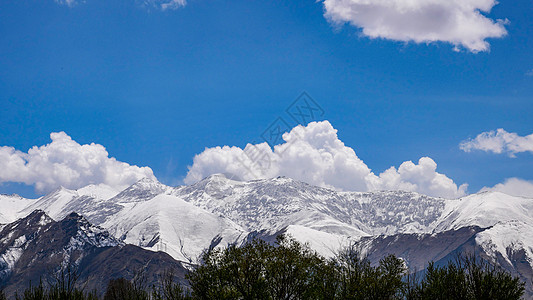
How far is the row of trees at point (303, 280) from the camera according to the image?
64.9 metres

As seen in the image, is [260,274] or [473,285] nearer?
[473,285]

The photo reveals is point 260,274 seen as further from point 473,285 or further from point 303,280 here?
point 473,285

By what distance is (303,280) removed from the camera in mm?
80562

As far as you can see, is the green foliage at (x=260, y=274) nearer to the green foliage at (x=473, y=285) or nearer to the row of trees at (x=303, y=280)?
the row of trees at (x=303, y=280)

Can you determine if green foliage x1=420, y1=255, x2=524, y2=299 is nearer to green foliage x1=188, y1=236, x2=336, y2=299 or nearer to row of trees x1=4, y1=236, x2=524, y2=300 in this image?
row of trees x1=4, y1=236, x2=524, y2=300

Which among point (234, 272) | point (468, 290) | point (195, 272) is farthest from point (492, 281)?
point (195, 272)

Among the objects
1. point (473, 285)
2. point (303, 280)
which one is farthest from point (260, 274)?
point (473, 285)

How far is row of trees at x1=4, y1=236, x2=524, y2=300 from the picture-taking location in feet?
213

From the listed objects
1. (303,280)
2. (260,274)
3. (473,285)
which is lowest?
(473,285)

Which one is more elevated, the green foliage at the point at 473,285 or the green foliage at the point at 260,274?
the green foliage at the point at 260,274

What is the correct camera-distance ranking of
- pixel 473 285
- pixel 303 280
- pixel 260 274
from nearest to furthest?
1. pixel 473 285
2. pixel 260 274
3. pixel 303 280

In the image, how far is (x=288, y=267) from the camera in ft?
261

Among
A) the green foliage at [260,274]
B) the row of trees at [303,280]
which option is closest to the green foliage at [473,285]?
the row of trees at [303,280]

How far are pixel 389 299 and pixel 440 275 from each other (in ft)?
A: 29.2
